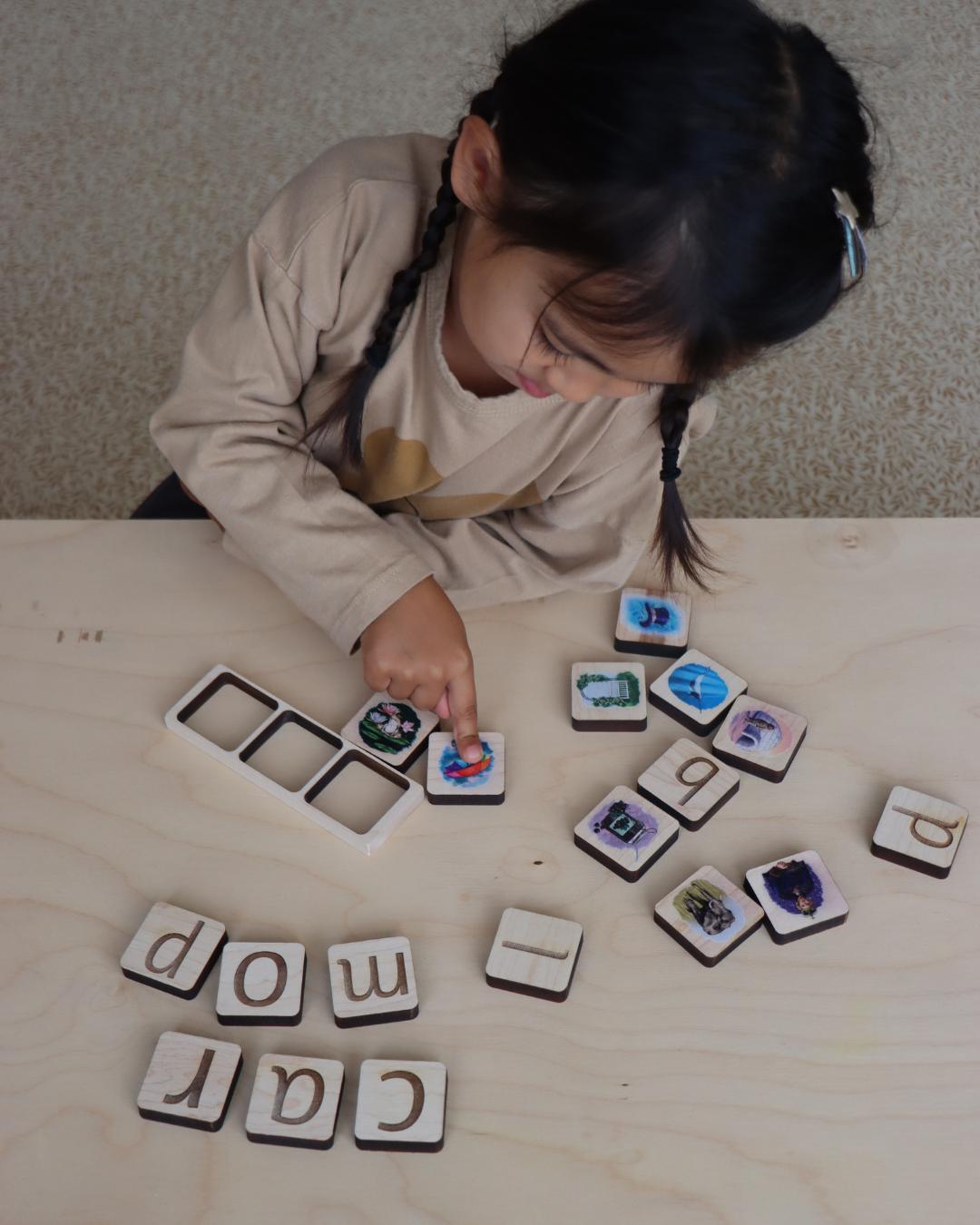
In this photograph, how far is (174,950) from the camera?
2.12 ft

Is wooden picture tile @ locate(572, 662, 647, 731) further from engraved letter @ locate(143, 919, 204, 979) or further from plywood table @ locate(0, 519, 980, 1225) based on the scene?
engraved letter @ locate(143, 919, 204, 979)

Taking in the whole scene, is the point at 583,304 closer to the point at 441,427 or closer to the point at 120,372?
the point at 441,427

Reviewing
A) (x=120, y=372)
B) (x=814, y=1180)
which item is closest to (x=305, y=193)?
(x=814, y=1180)

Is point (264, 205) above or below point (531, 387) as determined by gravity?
below

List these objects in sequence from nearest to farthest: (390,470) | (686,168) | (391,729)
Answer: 1. (686,168)
2. (391,729)
3. (390,470)

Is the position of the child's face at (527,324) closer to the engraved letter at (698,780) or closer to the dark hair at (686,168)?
the dark hair at (686,168)

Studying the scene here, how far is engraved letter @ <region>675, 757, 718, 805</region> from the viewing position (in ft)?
2.36

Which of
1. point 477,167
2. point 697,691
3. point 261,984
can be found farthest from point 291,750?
point 477,167

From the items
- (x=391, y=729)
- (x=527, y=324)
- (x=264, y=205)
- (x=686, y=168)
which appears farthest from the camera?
(x=264, y=205)

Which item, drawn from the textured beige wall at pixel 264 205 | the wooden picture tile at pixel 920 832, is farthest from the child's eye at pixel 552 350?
the textured beige wall at pixel 264 205

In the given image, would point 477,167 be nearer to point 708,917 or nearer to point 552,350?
point 552,350

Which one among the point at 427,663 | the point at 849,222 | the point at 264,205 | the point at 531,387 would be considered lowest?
the point at 264,205

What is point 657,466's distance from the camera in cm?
91

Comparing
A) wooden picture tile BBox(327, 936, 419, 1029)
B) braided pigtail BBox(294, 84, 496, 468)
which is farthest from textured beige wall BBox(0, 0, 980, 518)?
wooden picture tile BBox(327, 936, 419, 1029)
